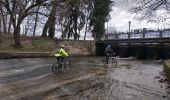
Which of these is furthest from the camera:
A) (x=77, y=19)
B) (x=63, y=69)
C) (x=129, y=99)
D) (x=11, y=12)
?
(x=77, y=19)

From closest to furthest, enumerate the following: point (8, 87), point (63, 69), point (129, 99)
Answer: point (129, 99) → point (8, 87) → point (63, 69)

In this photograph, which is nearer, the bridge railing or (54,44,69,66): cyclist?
(54,44,69,66): cyclist

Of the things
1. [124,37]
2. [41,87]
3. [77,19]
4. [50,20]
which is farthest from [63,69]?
[77,19]

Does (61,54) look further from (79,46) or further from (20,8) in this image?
(79,46)

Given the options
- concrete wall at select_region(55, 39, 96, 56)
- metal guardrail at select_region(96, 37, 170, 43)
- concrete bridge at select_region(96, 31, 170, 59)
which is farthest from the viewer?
concrete wall at select_region(55, 39, 96, 56)

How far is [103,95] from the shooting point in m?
12.4

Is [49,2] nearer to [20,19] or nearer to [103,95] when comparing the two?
[20,19]

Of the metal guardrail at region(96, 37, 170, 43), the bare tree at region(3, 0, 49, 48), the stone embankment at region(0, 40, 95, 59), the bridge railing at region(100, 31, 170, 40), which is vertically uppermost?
the bare tree at region(3, 0, 49, 48)

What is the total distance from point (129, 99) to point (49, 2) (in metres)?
27.8

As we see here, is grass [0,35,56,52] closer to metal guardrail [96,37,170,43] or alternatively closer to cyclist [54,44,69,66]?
metal guardrail [96,37,170,43]

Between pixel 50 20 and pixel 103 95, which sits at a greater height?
pixel 50 20

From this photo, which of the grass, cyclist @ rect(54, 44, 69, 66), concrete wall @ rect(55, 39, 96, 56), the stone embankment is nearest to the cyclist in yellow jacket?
cyclist @ rect(54, 44, 69, 66)

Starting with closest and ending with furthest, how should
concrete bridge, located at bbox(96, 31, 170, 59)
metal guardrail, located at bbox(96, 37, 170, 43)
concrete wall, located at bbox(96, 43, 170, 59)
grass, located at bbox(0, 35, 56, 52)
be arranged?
metal guardrail, located at bbox(96, 37, 170, 43) < grass, located at bbox(0, 35, 56, 52) < concrete bridge, located at bbox(96, 31, 170, 59) < concrete wall, located at bbox(96, 43, 170, 59)

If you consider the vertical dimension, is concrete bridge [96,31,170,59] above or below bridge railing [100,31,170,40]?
below
